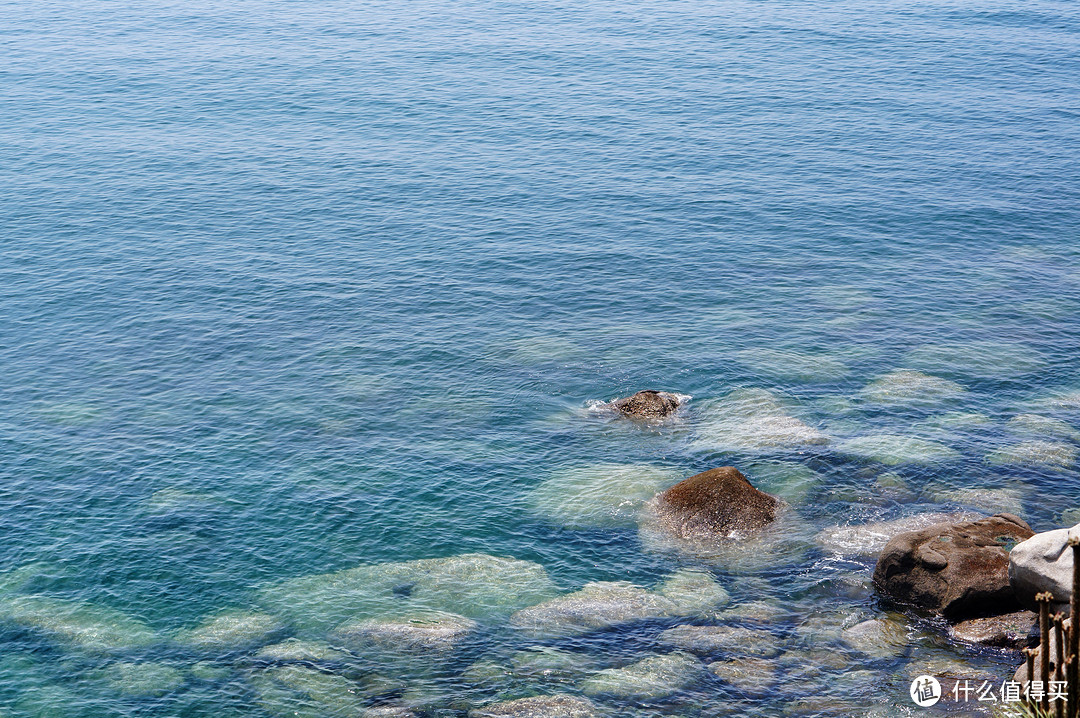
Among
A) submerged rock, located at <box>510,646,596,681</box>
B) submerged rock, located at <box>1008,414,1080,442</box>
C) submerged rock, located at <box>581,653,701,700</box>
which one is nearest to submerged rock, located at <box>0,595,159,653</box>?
submerged rock, located at <box>510,646,596,681</box>

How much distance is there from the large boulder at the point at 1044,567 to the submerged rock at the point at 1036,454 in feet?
51.0

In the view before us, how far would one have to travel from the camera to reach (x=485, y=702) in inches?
1523

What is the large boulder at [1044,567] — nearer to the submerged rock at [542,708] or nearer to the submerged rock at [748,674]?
the submerged rock at [748,674]

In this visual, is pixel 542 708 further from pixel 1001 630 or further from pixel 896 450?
pixel 896 450

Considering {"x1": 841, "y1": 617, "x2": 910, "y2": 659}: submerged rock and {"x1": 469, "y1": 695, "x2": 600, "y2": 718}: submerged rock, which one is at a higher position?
{"x1": 841, "y1": 617, "x2": 910, "y2": 659}: submerged rock

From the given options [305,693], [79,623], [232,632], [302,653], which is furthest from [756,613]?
[79,623]

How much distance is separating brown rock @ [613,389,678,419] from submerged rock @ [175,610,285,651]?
24.9 meters

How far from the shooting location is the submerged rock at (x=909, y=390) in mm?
61188

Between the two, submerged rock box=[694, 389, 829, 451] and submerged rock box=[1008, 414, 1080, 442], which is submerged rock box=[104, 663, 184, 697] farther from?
submerged rock box=[1008, 414, 1080, 442]

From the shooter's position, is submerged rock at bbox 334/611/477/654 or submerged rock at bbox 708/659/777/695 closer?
submerged rock at bbox 708/659/777/695

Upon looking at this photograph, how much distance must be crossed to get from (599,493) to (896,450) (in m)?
16.5

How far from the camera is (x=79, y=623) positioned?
1770 inches

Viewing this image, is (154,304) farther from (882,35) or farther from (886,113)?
(882,35)

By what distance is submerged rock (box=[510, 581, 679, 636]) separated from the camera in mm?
43281
